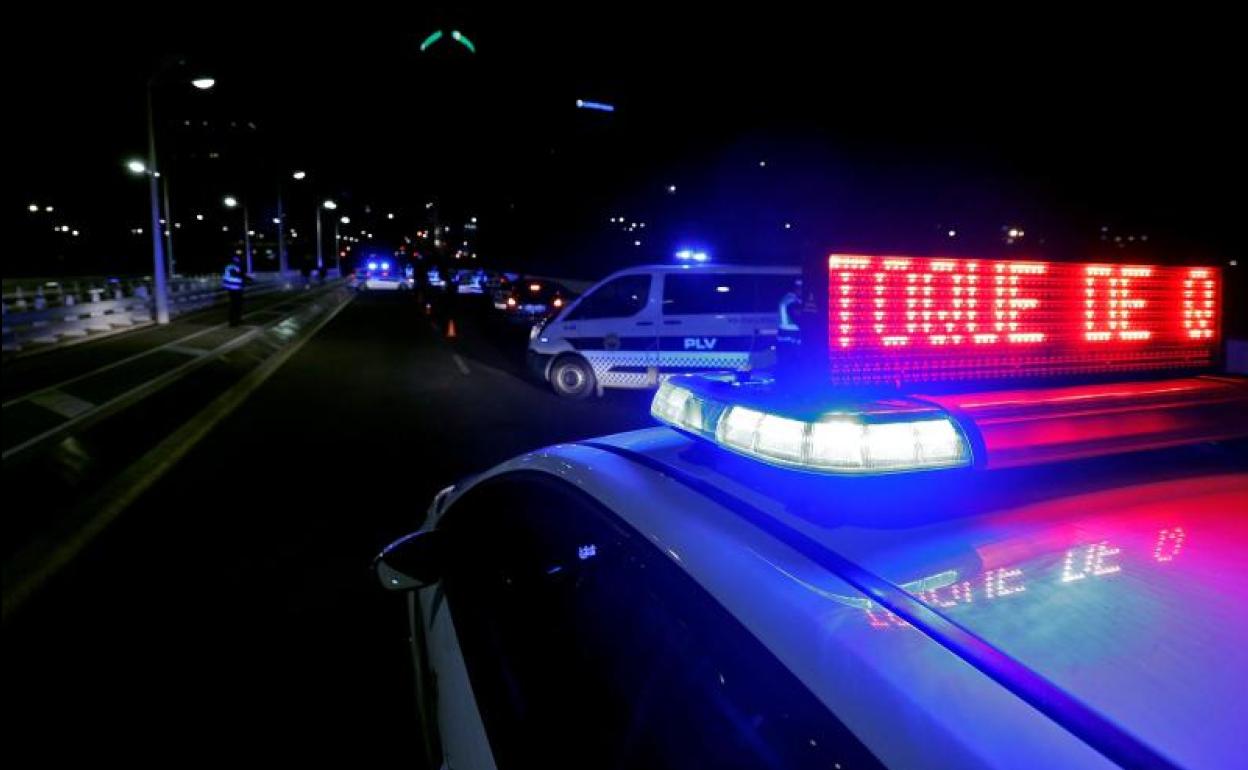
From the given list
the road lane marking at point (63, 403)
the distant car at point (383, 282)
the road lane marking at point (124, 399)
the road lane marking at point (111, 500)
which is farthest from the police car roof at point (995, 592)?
the distant car at point (383, 282)

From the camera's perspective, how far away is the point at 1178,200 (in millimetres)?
19234

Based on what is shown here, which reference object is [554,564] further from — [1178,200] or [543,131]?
[543,131]

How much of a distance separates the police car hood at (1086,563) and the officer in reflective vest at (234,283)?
2496 centimetres

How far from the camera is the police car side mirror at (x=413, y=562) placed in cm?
249

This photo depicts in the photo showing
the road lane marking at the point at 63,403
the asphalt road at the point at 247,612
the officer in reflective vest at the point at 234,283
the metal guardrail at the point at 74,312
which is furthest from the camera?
the officer in reflective vest at the point at 234,283

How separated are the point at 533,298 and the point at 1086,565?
25.4m

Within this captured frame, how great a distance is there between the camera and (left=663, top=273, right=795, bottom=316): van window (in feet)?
41.9

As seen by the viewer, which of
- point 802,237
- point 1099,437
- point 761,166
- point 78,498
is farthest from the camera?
point 761,166

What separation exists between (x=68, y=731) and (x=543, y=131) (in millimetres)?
77011

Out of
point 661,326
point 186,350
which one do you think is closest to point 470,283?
point 186,350

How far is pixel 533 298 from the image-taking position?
86.5 feet

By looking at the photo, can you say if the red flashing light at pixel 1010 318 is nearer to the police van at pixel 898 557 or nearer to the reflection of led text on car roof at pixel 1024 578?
the police van at pixel 898 557

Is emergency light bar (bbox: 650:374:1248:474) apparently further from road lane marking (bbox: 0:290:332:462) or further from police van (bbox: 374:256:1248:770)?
road lane marking (bbox: 0:290:332:462)

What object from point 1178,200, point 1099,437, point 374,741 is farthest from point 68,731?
point 1178,200
